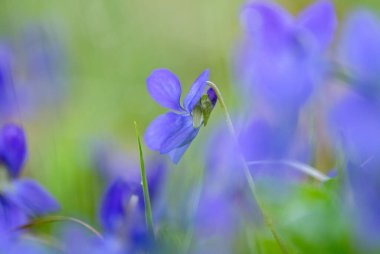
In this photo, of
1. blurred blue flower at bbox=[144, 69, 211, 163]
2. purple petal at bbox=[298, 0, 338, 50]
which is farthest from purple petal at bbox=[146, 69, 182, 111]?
purple petal at bbox=[298, 0, 338, 50]

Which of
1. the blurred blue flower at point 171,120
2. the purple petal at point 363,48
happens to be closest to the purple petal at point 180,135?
the blurred blue flower at point 171,120

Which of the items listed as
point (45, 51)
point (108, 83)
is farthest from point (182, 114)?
point (108, 83)

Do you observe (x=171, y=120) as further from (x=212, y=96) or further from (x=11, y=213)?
(x=11, y=213)

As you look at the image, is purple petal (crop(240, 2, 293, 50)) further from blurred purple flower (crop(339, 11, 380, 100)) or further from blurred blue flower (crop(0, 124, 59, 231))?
blurred blue flower (crop(0, 124, 59, 231))

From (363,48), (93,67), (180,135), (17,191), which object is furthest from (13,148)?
(93,67)

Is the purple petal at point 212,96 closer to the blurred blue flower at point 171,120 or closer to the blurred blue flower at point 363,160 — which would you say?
the blurred blue flower at point 171,120

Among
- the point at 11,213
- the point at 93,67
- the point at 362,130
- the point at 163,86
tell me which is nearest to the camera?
the point at 362,130

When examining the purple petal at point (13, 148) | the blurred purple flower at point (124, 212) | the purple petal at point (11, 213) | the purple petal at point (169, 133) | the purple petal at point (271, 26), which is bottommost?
the purple petal at point (11, 213)
